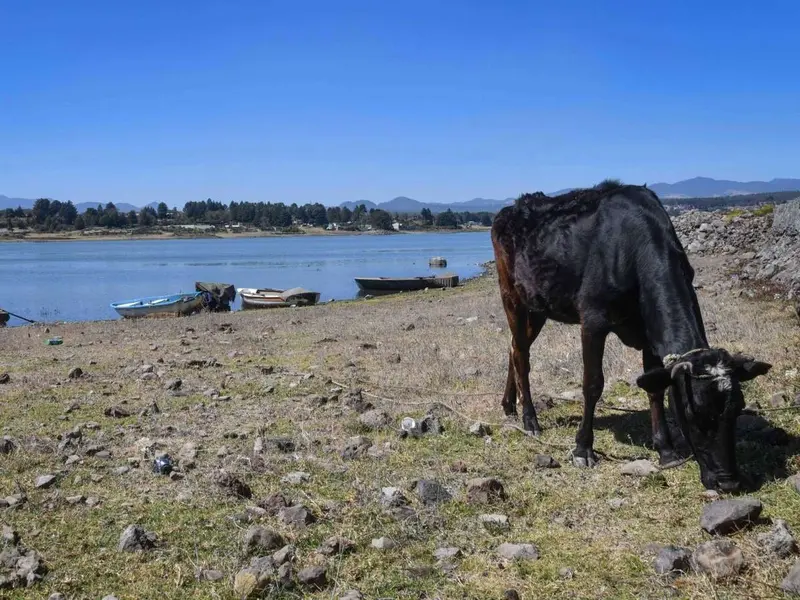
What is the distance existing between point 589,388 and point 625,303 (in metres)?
0.90

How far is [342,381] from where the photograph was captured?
11094mm

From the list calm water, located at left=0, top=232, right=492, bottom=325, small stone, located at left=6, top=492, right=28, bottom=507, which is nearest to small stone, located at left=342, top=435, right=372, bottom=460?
small stone, located at left=6, top=492, right=28, bottom=507

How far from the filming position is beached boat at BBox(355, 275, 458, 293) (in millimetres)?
43188

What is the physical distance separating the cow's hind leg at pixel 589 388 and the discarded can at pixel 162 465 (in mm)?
3737

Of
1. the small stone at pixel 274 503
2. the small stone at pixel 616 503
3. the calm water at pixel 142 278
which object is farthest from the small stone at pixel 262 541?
the calm water at pixel 142 278

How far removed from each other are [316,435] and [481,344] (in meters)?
6.24

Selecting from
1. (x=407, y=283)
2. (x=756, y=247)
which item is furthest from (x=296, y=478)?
(x=407, y=283)

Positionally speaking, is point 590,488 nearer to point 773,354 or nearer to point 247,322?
point 773,354

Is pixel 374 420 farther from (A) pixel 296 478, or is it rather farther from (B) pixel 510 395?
(A) pixel 296 478

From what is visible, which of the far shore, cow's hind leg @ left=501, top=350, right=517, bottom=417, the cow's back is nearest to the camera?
the cow's back

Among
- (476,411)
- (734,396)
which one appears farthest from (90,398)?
(734,396)

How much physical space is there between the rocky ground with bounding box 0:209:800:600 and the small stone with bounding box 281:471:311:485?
17 millimetres

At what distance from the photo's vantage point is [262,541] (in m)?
5.02

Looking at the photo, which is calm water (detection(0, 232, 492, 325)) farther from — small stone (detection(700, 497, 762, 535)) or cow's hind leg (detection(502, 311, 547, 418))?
small stone (detection(700, 497, 762, 535))
